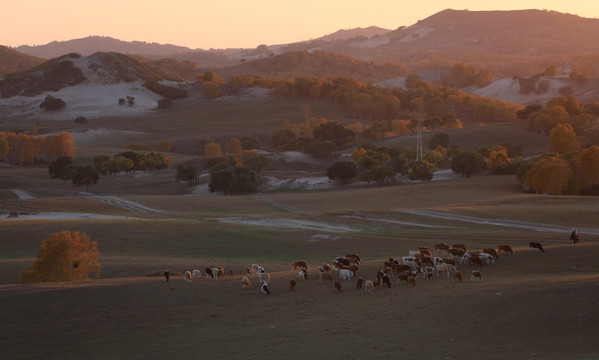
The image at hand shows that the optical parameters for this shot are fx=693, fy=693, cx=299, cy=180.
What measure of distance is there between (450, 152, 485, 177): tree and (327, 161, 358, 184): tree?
60.6 feet

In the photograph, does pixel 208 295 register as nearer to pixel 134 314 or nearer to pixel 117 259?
pixel 134 314

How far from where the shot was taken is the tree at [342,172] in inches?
5030

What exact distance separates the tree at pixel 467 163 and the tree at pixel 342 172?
1848 cm

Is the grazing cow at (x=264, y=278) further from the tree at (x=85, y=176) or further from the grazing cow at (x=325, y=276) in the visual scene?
the tree at (x=85, y=176)

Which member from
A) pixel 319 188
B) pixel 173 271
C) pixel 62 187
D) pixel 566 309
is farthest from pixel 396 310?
pixel 62 187

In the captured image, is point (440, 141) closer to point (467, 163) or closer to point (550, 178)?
point (467, 163)

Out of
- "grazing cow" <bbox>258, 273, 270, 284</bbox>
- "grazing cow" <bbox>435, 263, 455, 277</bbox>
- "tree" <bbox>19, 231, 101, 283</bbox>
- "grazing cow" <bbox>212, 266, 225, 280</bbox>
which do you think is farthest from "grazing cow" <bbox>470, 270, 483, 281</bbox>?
"tree" <bbox>19, 231, 101, 283</bbox>

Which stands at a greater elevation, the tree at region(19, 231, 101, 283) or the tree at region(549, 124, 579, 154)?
the tree at region(549, 124, 579, 154)

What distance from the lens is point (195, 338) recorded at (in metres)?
27.5

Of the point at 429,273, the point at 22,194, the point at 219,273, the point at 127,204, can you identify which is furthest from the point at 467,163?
the point at 219,273

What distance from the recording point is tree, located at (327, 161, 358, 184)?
128 metres

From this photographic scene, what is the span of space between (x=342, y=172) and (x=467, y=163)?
889 inches

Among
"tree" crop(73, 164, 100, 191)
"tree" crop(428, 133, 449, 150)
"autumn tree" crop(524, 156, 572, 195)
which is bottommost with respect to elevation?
"tree" crop(73, 164, 100, 191)

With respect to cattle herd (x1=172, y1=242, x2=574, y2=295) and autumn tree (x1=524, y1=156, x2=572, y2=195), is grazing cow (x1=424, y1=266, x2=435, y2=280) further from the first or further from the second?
autumn tree (x1=524, y1=156, x2=572, y2=195)
